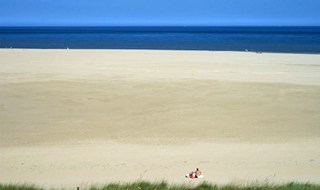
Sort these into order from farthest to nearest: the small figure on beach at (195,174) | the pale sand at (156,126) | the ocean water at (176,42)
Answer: the ocean water at (176,42), the pale sand at (156,126), the small figure on beach at (195,174)

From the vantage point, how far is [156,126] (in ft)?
49.8

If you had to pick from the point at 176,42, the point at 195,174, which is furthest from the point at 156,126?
the point at 176,42

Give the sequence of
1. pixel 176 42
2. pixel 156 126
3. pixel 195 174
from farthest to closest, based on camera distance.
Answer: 1. pixel 176 42
2. pixel 156 126
3. pixel 195 174

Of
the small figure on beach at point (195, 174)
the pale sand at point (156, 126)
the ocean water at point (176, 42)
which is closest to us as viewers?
the small figure on beach at point (195, 174)

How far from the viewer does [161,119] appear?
16156mm

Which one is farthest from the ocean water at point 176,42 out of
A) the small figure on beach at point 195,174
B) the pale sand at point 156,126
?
the small figure on beach at point 195,174

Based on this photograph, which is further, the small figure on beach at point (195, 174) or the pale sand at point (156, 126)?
the pale sand at point (156, 126)

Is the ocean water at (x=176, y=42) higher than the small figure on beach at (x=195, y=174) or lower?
higher

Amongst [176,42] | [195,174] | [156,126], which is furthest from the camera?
[176,42]

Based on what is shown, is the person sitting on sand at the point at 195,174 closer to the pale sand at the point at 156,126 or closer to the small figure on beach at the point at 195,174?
the small figure on beach at the point at 195,174

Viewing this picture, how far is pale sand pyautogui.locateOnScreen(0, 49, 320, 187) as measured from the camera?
1048 cm

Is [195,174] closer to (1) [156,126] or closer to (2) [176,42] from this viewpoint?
(1) [156,126]

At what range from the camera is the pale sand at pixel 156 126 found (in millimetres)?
10484

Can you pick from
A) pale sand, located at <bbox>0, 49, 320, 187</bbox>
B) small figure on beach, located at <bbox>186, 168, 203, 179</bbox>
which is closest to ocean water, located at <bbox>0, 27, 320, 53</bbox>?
pale sand, located at <bbox>0, 49, 320, 187</bbox>
